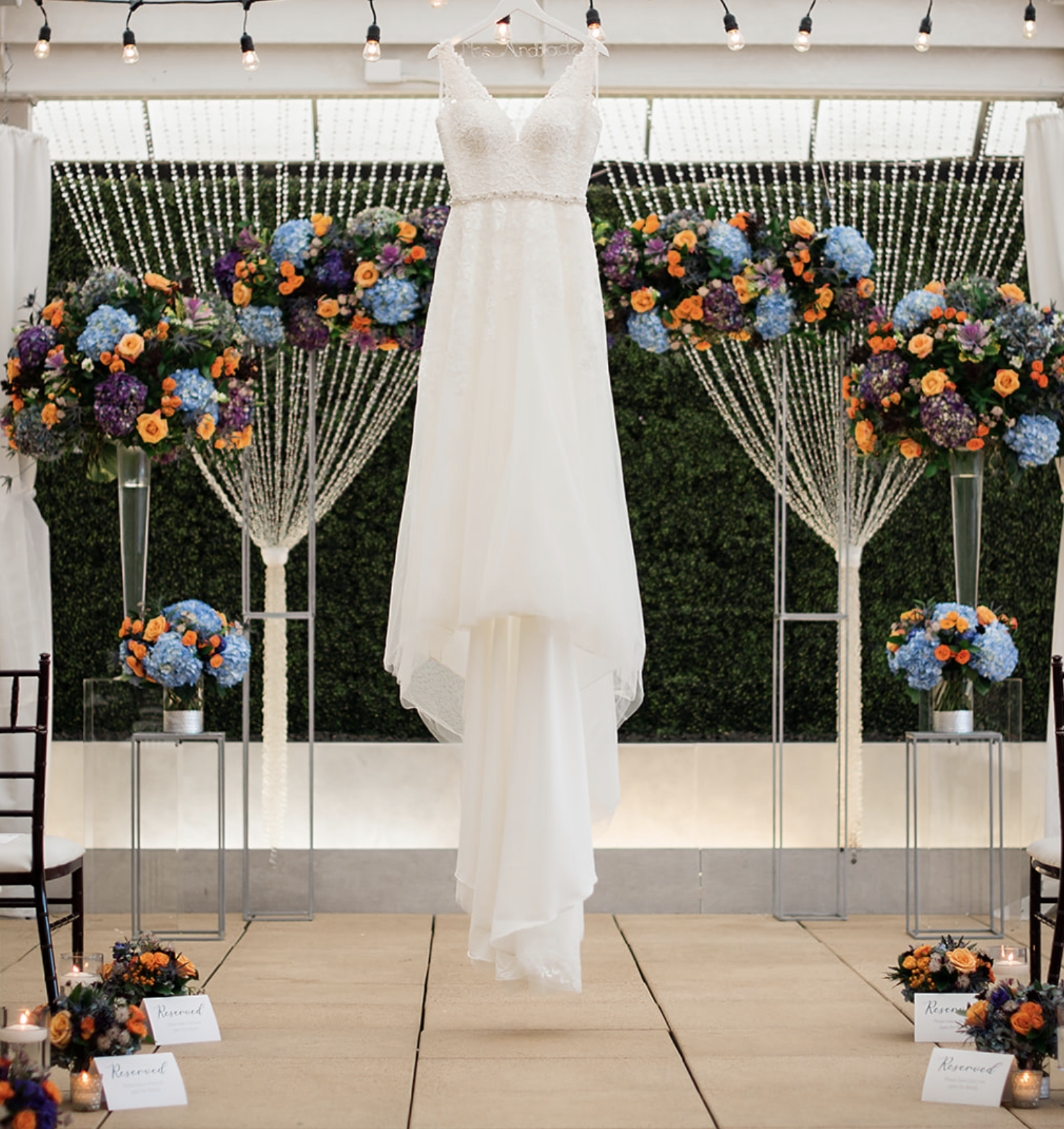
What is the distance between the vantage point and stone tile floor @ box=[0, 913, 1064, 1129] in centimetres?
250

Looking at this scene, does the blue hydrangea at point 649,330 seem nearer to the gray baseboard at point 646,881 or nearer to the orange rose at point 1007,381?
the orange rose at point 1007,381

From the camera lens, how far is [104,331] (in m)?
3.96

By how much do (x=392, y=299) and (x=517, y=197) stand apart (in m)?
1.21

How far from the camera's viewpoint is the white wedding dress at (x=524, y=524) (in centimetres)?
281

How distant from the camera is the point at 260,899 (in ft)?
15.0

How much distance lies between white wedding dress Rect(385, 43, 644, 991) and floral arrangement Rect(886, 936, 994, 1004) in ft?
2.49

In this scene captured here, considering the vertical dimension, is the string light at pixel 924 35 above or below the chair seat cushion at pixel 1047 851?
above

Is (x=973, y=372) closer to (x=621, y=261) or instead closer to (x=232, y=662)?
(x=621, y=261)

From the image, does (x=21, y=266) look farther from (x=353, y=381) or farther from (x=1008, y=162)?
(x=1008, y=162)

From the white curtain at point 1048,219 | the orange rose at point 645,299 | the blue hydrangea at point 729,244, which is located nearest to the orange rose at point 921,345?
the blue hydrangea at point 729,244

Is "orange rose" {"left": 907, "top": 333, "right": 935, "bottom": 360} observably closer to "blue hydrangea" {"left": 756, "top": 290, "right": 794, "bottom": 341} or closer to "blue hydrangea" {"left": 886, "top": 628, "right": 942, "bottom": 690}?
"blue hydrangea" {"left": 756, "top": 290, "right": 794, "bottom": 341}

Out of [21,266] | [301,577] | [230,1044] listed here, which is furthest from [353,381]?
[230,1044]

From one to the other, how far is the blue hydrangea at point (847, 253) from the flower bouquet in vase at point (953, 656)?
1063 millimetres

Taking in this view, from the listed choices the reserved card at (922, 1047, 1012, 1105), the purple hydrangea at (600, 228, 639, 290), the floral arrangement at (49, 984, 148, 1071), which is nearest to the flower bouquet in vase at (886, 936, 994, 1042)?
the reserved card at (922, 1047, 1012, 1105)
